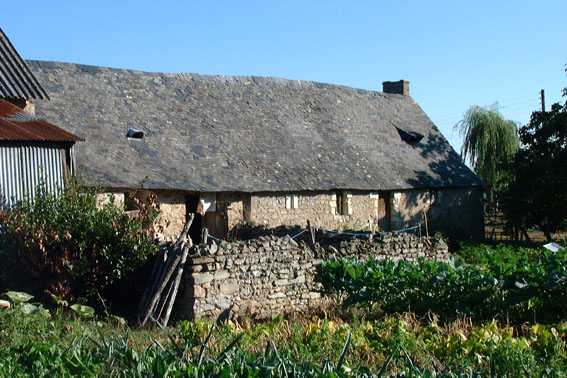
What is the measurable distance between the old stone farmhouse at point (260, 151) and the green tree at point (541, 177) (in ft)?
7.21

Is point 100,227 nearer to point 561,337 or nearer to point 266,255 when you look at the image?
point 266,255

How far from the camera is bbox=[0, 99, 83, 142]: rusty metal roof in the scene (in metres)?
11.7

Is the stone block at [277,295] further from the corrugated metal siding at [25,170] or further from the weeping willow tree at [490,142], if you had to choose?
the weeping willow tree at [490,142]

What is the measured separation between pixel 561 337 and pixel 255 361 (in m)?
3.55

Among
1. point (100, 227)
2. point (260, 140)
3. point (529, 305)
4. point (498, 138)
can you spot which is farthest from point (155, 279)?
point (498, 138)

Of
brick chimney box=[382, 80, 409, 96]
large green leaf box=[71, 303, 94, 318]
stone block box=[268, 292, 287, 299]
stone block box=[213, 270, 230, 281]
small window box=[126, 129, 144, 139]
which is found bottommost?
stone block box=[268, 292, 287, 299]

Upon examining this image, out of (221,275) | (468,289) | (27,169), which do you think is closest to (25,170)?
(27,169)

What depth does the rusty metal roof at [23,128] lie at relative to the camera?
38.2 ft

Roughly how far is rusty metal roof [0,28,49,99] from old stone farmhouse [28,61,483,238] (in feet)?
7.61

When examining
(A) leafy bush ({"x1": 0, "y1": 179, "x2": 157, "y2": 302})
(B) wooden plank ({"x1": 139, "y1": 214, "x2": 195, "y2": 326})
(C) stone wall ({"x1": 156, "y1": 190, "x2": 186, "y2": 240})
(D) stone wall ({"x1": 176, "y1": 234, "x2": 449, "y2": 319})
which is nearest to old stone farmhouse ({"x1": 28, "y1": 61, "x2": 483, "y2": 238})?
(C) stone wall ({"x1": 156, "y1": 190, "x2": 186, "y2": 240})

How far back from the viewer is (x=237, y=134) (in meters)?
19.7

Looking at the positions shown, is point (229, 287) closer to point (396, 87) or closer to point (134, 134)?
point (134, 134)

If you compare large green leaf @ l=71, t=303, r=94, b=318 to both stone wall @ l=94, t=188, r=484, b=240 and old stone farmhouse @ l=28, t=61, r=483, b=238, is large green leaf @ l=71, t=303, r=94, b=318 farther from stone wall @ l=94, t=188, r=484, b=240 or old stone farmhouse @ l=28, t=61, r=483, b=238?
old stone farmhouse @ l=28, t=61, r=483, b=238

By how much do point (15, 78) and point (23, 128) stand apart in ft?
6.95
